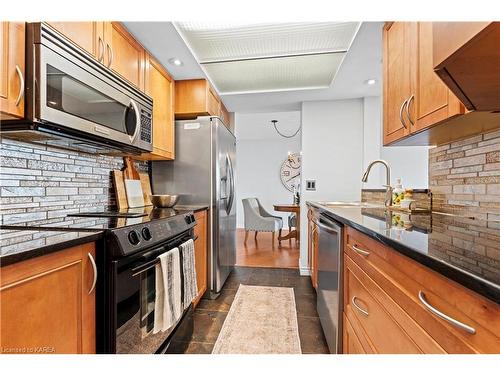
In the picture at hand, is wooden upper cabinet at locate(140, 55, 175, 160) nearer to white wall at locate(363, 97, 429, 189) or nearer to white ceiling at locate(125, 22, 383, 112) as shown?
white ceiling at locate(125, 22, 383, 112)

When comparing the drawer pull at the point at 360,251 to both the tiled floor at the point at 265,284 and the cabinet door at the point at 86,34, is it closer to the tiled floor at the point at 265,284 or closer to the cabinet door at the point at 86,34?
the tiled floor at the point at 265,284

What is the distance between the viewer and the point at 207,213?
7.69 feet

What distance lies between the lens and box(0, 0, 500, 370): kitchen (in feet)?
2.21

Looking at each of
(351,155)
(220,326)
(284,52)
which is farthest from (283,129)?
(220,326)

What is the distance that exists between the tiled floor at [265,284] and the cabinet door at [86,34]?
188 cm

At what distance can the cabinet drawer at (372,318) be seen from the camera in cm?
70

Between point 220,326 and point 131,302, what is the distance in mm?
983

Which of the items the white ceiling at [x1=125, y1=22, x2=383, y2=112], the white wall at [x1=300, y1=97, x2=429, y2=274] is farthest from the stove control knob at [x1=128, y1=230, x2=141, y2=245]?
the white wall at [x1=300, y1=97, x2=429, y2=274]

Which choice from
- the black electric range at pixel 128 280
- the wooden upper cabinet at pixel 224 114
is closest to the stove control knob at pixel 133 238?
the black electric range at pixel 128 280

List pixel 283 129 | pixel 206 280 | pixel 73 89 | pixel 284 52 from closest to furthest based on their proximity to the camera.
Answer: pixel 73 89 → pixel 284 52 → pixel 206 280 → pixel 283 129

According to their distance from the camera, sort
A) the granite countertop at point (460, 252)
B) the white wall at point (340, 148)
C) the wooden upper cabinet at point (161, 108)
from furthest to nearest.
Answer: the white wall at point (340, 148), the wooden upper cabinet at point (161, 108), the granite countertop at point (460, 252)

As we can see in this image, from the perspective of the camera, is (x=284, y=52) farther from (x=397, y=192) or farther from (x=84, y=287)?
(x=84, y=287)

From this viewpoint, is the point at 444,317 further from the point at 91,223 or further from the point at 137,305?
the point at 91,223

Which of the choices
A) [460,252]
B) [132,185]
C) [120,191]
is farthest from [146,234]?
[460,252]
